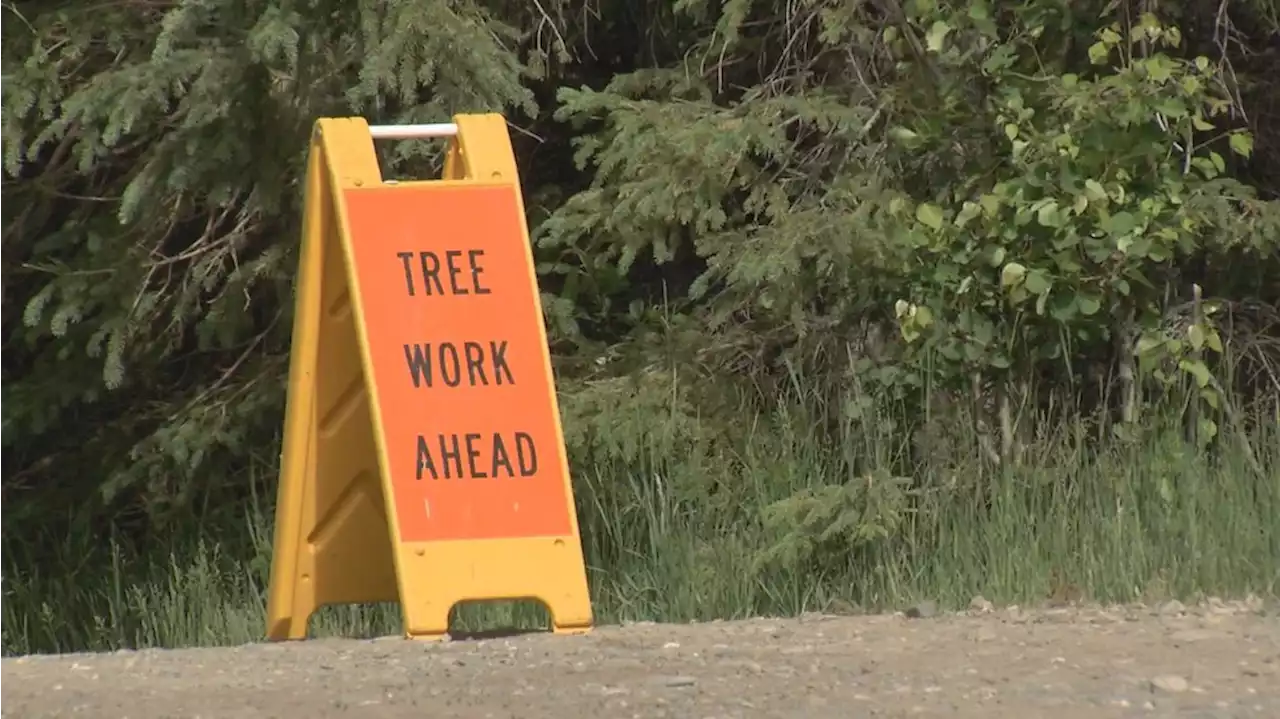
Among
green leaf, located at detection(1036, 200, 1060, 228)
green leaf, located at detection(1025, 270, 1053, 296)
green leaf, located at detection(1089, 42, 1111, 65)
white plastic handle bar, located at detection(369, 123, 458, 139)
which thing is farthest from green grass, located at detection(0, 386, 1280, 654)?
white plastic handle bar, located at detection(369, 123, 458, 139)

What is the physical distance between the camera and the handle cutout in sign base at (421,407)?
589cm

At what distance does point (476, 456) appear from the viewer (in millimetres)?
6016

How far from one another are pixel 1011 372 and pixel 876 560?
0.98 m

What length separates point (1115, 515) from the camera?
690 centimetres

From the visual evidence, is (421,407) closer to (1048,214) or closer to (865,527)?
(865,527)

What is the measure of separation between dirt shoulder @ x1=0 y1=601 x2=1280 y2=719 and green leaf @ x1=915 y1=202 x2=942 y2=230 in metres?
1.74

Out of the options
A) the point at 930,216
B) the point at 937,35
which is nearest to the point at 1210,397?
the point at 930,216

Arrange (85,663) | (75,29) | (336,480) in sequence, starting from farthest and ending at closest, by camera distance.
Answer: (75,29)
(336,480)
(85,663)

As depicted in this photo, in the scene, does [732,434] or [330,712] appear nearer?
[330,712]

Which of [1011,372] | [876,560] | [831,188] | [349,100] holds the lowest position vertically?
[876,560]

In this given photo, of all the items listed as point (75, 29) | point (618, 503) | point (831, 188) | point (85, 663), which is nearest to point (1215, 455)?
point (831, 188)

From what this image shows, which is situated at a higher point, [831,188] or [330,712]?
[831,188]

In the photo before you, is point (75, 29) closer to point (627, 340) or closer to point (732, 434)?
point (627, 340)

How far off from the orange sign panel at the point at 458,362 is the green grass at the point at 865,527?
1238mm
